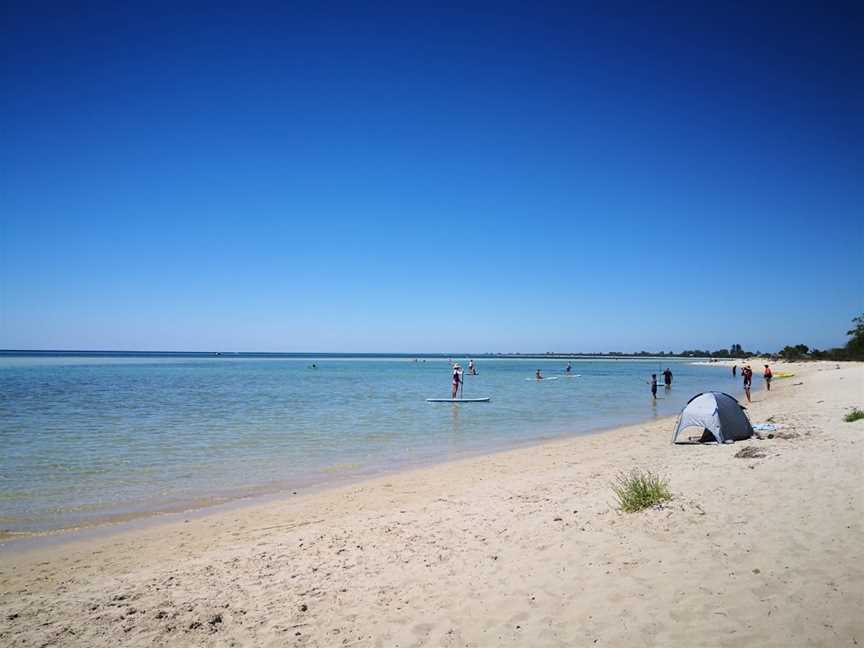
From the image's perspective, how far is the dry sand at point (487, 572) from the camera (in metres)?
4.58

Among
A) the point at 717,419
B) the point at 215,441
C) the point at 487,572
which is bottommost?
the point at 215,441

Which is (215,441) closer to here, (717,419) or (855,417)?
(717,419)

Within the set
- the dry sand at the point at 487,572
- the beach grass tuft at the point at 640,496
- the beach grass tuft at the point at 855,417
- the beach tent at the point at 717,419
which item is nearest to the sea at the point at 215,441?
the dry sand at the point at 487,572

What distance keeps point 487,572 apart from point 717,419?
1026cm

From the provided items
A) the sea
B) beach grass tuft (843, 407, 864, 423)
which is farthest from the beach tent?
the sea

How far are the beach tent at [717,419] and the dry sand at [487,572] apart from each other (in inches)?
138

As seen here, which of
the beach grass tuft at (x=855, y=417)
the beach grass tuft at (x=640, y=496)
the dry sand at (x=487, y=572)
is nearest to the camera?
the dry sand at (x=487, y=572)

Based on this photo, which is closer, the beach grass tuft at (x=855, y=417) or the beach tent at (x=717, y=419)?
the beach tent at (x=717, y=419)

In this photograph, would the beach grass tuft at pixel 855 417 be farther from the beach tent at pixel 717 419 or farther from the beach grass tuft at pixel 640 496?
the beach grass tuft at pixel 640 496

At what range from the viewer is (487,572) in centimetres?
580

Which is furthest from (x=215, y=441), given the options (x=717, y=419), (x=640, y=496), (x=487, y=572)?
(x=717, y=419)

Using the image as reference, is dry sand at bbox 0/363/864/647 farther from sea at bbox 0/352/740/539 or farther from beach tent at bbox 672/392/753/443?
beach tent at bbox 672/392/753/443

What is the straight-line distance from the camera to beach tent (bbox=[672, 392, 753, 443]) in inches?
527

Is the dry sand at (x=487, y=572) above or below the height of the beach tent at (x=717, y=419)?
below
